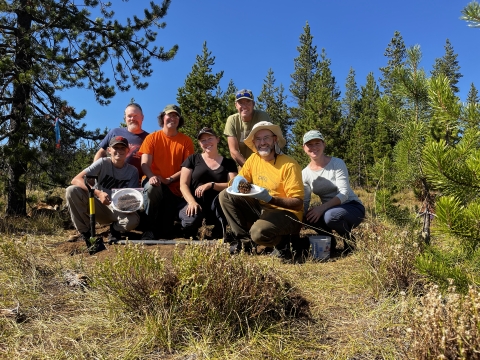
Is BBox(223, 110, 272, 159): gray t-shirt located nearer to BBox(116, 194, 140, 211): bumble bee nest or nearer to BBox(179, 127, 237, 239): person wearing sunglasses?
BBox(179, 127, 237, 239): person wearing sunglasses

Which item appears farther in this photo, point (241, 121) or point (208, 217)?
point (241, 121)

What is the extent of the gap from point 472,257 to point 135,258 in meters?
2.00

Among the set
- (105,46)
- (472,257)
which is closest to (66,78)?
(105,46)

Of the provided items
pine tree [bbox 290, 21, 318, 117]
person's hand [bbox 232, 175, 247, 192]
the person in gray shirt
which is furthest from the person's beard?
pine tree [bbox 290, 21, 318, 117]

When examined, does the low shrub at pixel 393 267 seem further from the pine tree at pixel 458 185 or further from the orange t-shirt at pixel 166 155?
the orange t-shirt at pixel 166 155

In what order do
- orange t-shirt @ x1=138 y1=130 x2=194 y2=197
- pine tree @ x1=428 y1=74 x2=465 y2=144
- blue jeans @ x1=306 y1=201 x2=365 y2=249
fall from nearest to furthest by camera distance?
pine tree @ x1=428 y1=74 x2=465 y2=144
blue jeans @ x1=306 y1=201 x2=365 y2=249
orange t-shirt @ x1=138 y1=130 x2=194 y2=197

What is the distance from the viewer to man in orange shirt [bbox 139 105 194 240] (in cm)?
451

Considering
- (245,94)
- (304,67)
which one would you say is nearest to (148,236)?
(245,94)

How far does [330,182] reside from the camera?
13.5 ft

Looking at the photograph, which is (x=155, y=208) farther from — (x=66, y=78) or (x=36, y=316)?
(x=66, y=78)

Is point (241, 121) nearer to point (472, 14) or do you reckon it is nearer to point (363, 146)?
point (472, 14)

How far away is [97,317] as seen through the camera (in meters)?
2.24

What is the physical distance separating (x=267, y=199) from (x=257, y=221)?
273 millimetres

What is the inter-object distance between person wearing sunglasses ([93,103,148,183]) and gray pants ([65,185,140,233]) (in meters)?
0.79
